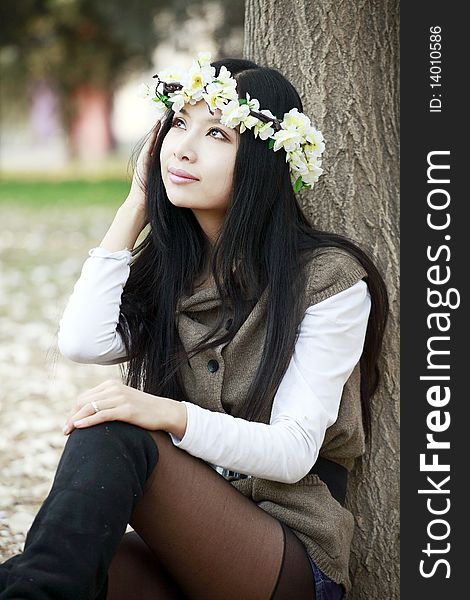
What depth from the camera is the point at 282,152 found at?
298cm

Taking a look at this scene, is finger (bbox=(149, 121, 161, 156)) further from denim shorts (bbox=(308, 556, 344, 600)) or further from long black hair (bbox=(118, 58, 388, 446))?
denim shorts (bbox=(308, 556, 344, 600))

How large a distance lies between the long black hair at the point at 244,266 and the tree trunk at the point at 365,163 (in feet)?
0.73

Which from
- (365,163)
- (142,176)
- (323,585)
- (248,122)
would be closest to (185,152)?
(248,122)

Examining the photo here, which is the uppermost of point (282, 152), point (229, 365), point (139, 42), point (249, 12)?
point (139, 42)

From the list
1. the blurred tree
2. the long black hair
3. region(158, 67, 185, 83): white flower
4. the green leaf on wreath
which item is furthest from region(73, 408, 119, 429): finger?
the blurred tree

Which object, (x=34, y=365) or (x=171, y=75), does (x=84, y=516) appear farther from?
(x=34, y=365)

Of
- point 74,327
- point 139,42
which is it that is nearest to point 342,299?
point 74,327

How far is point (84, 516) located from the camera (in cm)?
237

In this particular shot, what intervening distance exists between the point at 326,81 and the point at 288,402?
1.18 m

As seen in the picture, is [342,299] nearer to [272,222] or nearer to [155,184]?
[272,222]

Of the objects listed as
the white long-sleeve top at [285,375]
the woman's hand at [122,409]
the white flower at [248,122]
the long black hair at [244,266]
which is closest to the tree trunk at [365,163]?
the long black hair at [244,266]

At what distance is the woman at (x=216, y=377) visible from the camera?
8.16ft

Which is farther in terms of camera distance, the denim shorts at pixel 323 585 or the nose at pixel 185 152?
the nose at pixel 185 152

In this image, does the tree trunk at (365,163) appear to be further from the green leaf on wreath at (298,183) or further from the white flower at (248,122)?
the white flower at (248,122)
